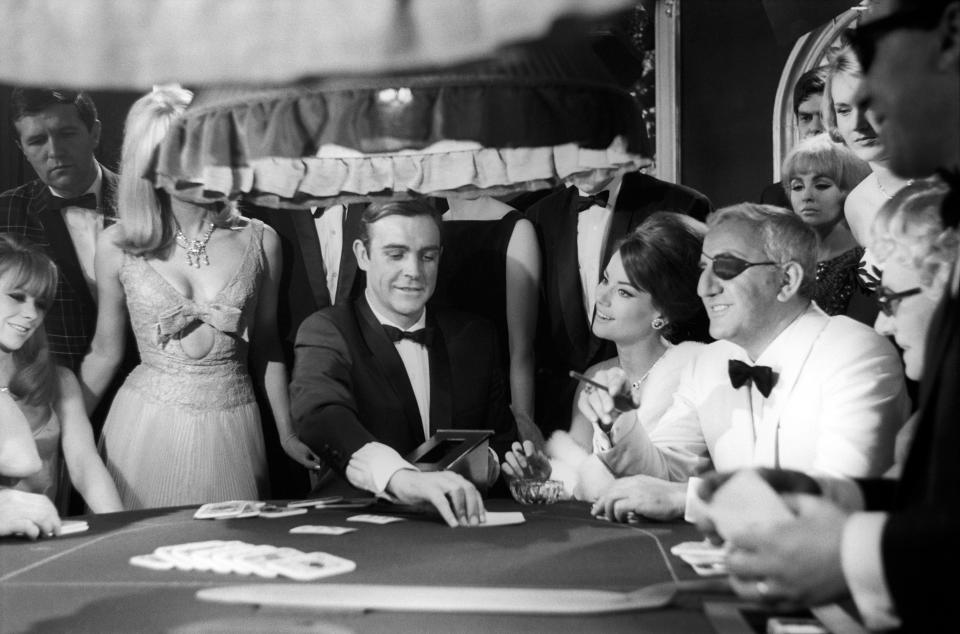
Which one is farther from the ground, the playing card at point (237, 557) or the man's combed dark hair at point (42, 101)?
the man's combed dark hair at point (42, 101)

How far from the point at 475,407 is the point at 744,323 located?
1.24m

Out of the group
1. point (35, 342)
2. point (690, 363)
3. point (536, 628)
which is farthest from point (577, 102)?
point (35, 342)

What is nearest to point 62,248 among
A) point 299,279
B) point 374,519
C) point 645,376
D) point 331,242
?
point 299,279

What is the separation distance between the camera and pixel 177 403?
12.1ft

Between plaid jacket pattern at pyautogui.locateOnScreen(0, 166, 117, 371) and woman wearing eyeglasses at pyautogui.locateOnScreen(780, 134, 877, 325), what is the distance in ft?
8.38

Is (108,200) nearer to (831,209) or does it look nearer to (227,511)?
(227,511)

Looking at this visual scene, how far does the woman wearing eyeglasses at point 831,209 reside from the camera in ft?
10.5

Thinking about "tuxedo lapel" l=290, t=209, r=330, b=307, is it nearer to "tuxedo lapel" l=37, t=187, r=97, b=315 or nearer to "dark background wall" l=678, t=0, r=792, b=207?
"tuxedo lapel" l=37, t=187, r=97, b=315

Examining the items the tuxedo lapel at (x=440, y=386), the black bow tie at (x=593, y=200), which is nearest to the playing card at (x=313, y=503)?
the tuxedo lapel at (x=440, y=386)

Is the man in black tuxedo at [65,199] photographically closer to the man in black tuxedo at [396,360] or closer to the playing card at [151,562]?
the man in black tuxedo at [396,360]

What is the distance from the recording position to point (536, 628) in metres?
1.69

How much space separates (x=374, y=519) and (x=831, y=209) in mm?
1813

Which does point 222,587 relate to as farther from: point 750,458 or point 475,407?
point 475,407

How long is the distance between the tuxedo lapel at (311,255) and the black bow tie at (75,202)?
735 millimetres
